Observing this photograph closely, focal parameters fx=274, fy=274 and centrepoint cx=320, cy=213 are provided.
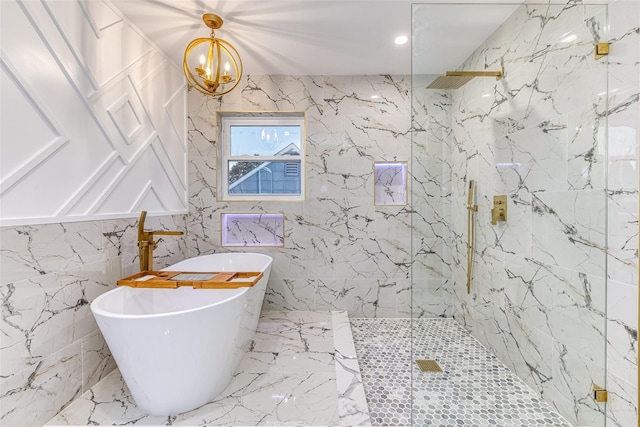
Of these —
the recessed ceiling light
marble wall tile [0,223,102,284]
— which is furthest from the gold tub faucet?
the recessed ceiling light

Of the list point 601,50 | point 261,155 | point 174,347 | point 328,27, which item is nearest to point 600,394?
point 601,50

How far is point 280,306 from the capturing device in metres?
2.96

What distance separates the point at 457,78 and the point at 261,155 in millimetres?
2046

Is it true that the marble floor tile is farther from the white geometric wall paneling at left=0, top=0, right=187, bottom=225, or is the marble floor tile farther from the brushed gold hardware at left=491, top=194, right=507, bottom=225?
the brushed gold hardware at left=491, top=194, right=507, bottom=225

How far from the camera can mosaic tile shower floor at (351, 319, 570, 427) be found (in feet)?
5.07

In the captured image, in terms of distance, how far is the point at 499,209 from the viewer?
→ 1928 millimetres

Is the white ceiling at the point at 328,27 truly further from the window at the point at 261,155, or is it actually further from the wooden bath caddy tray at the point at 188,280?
the wooden bath caddy tray at the point at 188,280

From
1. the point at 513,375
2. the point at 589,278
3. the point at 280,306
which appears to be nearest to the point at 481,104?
the point at 589,278

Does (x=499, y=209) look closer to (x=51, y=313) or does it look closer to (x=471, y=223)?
(x=471, y=223)

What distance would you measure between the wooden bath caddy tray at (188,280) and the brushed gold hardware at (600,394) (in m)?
1.92

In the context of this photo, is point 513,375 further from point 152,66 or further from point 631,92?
point 152,66

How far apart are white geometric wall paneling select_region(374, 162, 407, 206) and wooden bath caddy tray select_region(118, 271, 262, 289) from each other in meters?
1.58

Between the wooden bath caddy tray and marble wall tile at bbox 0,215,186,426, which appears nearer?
marble wall tile at bbox 0,215,186,426

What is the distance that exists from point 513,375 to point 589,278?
86 cm
